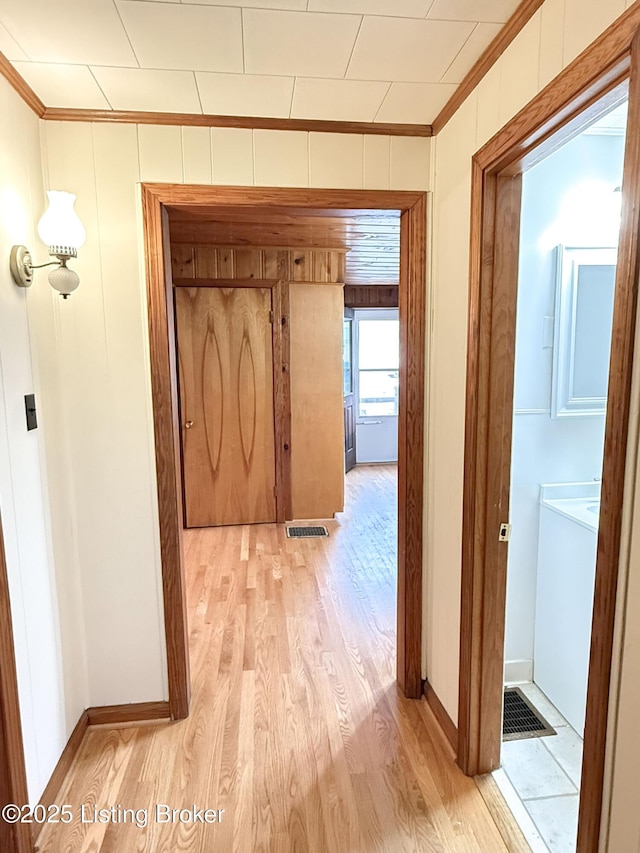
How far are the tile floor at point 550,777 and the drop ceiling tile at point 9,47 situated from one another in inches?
109

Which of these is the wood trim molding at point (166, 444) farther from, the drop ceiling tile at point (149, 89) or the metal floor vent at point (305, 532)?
the metal floor vent at point (305, 532)

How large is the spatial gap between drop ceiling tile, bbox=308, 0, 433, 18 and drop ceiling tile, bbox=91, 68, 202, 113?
0.50 m

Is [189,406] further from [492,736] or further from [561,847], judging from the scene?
[561,847]

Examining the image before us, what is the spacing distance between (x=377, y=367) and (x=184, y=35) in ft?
Answer: 18.0

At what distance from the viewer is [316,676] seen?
2312mm

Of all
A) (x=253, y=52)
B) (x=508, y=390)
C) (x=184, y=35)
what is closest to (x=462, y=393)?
(x=508, y=390)

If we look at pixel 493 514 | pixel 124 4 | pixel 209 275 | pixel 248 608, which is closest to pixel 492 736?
pixel 493 514

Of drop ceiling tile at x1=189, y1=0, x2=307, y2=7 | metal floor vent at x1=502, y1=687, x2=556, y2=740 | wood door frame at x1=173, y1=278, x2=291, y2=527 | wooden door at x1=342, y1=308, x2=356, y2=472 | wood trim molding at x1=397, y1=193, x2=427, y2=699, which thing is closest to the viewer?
drop ceiling tile at x1=189, y1=0, x2=307, y2=7

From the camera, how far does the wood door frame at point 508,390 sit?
0.94 meters

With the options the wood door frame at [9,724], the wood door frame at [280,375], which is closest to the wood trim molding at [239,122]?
the wood door frame at [9,724]

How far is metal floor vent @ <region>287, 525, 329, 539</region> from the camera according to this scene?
4.14 meters

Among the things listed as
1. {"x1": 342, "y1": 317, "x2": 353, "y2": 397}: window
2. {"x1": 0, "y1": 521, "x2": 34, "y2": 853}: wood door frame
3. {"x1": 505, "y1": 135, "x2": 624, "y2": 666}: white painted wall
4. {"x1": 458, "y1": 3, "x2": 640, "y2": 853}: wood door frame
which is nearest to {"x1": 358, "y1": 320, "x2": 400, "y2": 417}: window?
{"x1": 342, "y1": 317, "x2": 353, "y2": 397}: window

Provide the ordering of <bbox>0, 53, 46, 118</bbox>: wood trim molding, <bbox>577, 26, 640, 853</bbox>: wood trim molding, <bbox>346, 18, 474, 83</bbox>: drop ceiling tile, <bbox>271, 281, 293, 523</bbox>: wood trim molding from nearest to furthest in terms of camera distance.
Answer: <bbox>577, 26, 640, 853</bbox>: wood trim molding, <bbox>346, 18, 474, 83</bbox>: drop ceiling tile, <bbox>0, 53, 46, 118</bbox>: wood trim molding, <bbox>271, 281, 293, 523</bbox>: wood trim molding

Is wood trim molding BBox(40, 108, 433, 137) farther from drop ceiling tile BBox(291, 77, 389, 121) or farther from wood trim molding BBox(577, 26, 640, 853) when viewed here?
wood trim molding BBox(577, 26, 640, 853)
